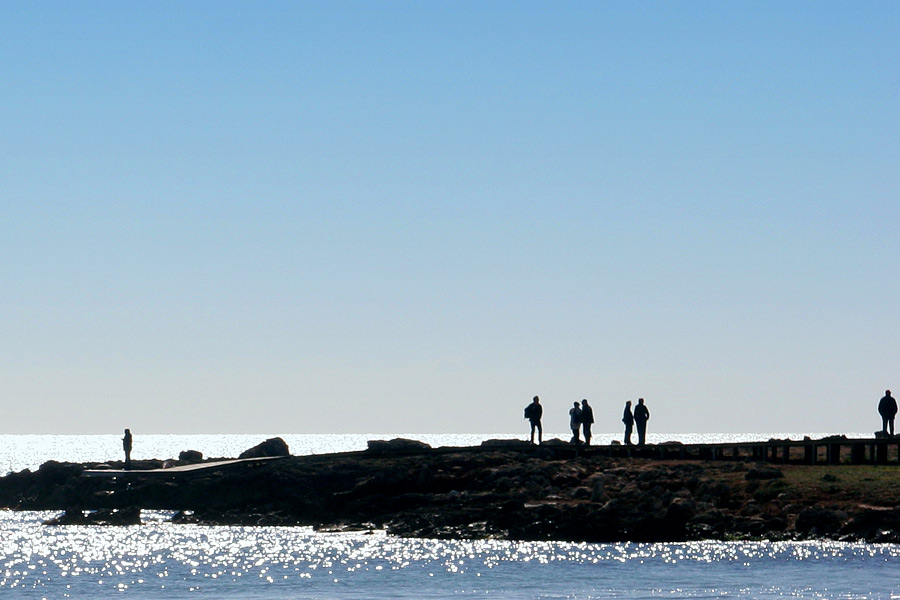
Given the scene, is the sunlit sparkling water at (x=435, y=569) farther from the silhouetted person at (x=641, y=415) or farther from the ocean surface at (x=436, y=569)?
the silhouetted person at (x=641, y=415)

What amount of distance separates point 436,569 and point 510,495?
10162 mm

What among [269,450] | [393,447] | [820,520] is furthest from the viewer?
[269,450]

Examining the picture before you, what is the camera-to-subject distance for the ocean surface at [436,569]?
107ft

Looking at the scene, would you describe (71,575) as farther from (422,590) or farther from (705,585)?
(705,585)

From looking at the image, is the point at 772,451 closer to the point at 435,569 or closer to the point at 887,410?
the point at 887,410

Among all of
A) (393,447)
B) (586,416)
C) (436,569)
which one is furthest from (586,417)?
(436,569)

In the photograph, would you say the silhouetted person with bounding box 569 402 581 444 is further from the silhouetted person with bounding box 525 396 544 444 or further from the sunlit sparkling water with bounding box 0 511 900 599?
the sunlit sparkling water with bounding box 0 511 900 599

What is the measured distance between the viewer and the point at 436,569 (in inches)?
1476

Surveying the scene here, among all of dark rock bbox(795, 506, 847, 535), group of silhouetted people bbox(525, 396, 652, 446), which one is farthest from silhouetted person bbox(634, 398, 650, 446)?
dark rock bbox(795, 506, 847, 535)

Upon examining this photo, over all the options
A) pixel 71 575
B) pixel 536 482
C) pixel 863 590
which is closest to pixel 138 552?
pixel 71 575

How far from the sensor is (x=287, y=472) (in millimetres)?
54656

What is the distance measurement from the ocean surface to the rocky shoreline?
130 centimetres

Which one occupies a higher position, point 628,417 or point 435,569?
point 628,417

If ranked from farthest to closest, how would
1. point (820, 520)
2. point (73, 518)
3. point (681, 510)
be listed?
point (73, 518)
point (681, 510)
point (820, 520)
